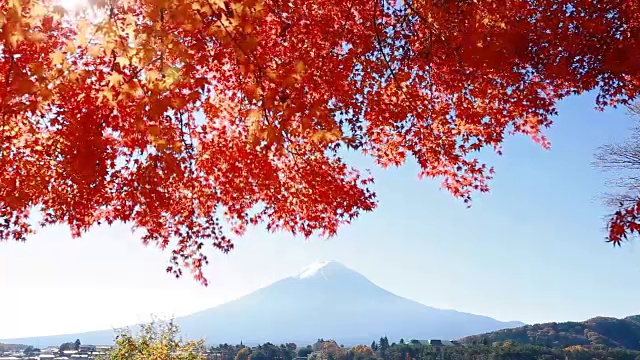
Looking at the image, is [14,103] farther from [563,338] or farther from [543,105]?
[563,338]

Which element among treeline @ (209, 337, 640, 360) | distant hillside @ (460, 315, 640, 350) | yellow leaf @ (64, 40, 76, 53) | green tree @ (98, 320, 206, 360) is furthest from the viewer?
distant hillside @ (460, 315, 640, 350)

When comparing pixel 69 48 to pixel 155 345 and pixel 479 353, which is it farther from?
pixel 479 353

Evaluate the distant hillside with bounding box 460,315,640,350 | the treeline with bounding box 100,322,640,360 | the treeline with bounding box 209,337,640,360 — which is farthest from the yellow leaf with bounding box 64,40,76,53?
the distant hillside with bounding box 460,315,640,350

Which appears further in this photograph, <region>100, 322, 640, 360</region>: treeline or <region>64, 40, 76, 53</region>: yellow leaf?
<region>100, 322, 640, 360</region>: treeline

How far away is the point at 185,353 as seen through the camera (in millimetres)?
22531

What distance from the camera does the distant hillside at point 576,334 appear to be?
445ft

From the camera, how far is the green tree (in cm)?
2262

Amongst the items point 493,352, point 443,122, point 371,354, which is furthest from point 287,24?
point 371,354

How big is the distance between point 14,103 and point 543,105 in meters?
10.9

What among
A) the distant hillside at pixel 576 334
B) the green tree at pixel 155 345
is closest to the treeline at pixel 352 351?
the green tree at pixel 155 345

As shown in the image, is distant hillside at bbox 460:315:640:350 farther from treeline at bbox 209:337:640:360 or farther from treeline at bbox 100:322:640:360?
treeline at bbox 209:337:640:360

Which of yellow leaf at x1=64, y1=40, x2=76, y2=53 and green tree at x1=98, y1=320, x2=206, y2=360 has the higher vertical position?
yellow leaf at x1=64, y1=40, x2=76, y2=53

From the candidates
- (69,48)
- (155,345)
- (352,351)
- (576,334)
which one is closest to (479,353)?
(352,351)

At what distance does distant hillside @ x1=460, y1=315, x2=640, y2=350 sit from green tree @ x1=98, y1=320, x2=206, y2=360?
113132mm
